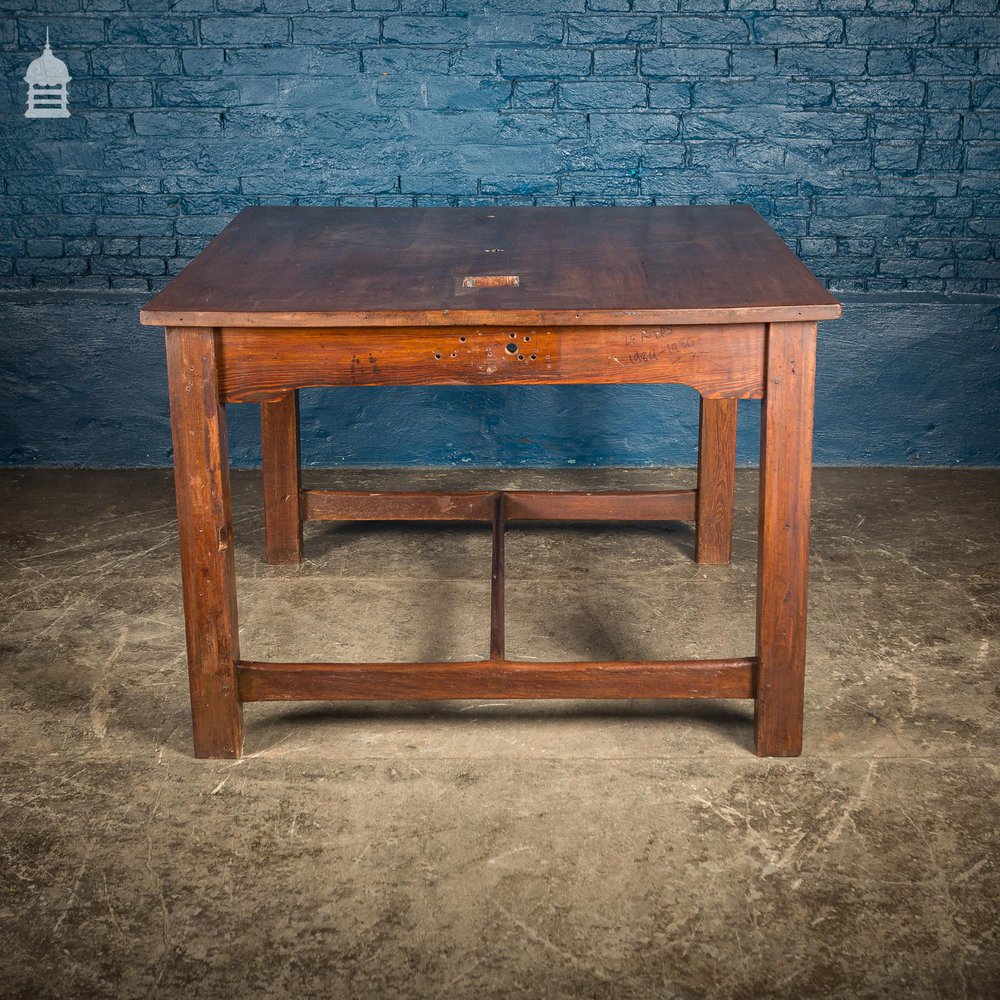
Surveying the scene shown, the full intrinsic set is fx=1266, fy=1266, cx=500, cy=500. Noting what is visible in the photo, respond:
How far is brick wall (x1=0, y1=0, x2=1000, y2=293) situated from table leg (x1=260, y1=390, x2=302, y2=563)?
1174mm

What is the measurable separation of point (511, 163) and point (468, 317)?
2.22 metres

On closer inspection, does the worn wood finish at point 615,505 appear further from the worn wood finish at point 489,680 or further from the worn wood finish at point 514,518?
the worn wood finish at point 489,680

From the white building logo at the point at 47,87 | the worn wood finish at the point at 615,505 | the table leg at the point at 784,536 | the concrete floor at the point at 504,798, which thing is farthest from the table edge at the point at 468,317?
the white building logo at the point at 47,87

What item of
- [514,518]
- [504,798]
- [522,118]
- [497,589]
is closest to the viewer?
[504,798]

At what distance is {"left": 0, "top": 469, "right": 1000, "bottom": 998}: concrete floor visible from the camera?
202cm

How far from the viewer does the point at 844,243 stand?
14.8 feet

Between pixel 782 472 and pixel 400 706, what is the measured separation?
1.01m

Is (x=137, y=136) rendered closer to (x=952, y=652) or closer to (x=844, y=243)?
(x=844, y=243)

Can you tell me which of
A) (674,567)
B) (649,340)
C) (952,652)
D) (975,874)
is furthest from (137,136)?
(975,874)

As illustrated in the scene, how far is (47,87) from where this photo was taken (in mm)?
4406

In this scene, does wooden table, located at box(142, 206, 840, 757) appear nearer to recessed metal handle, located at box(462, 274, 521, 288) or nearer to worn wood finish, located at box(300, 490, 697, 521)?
recessed metal handle, located at box(462, 274, 521, 288)

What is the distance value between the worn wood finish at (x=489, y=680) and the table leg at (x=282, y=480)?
111 cm

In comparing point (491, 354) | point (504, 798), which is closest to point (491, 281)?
point (491, 354)

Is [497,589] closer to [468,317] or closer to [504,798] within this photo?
[504,798]
